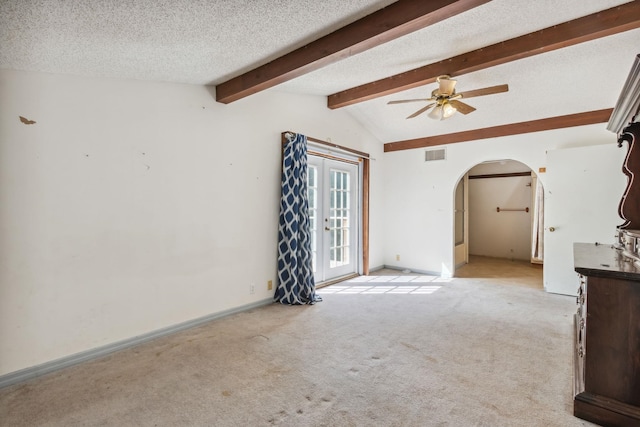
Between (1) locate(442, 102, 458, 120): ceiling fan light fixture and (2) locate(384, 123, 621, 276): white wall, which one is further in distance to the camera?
(2) locate(384, 123, 621, 276): white wall

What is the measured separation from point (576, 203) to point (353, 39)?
12.8 feet

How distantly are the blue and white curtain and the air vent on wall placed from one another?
268 centimetres

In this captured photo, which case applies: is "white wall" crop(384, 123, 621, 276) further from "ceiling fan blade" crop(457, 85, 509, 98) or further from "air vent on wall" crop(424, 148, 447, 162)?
"ceiling fan blade" crop(457, 85, 509, 98)

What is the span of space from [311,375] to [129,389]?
4.01 feet

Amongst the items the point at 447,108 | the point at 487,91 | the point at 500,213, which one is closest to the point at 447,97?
the point at 447,108

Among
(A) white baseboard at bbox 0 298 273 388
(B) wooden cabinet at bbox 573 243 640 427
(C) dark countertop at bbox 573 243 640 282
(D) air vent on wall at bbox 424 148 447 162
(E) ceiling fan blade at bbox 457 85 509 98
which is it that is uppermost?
(E) ceiling fan blade at bbox 457 85 509 98

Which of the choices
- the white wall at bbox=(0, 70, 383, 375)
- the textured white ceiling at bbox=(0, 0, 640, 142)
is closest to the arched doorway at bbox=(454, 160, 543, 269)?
the textured white ceiling at bbox=(0, 0, 640, 142)

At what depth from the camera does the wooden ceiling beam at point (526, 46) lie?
246 centimetres

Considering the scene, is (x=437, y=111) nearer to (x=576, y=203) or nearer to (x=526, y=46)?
(x=526, y=46)

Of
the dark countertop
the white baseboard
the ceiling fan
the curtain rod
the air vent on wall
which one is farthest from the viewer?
the air vent on wall

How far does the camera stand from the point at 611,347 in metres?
1.72

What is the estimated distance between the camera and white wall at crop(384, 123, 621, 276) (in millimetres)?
4680

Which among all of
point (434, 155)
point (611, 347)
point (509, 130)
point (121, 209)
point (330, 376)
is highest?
point (509, 130)

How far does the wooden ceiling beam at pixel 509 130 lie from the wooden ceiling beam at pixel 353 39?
3467mm
